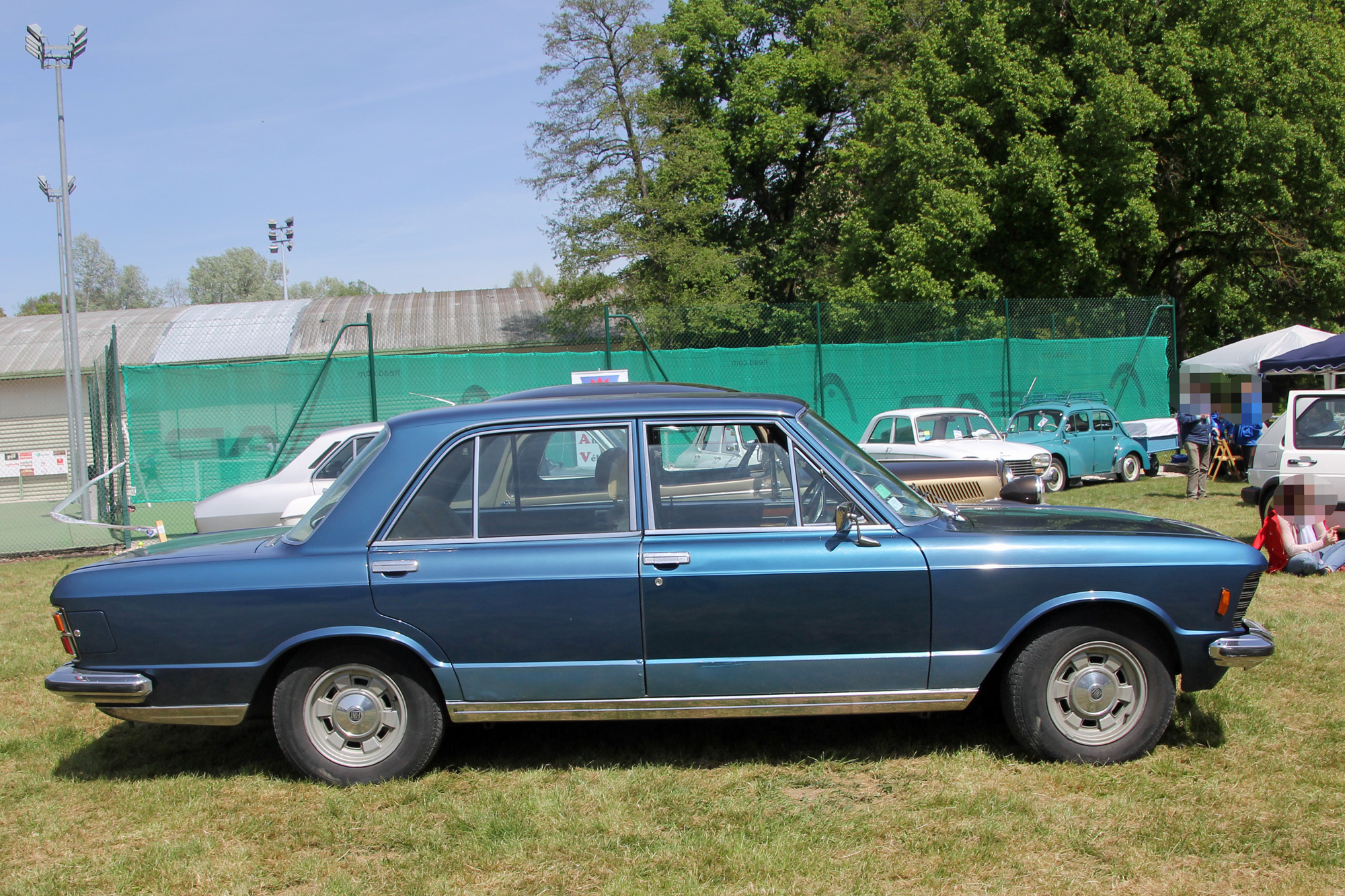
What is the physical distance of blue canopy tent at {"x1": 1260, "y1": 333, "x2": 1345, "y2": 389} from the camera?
14.7 metres

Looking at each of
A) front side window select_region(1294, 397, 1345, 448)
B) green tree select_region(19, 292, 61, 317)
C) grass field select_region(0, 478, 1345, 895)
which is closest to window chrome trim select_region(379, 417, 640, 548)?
grass field select_region(0, 478, 1345, 895)

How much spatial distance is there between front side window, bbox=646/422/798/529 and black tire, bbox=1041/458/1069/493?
40.7 ft

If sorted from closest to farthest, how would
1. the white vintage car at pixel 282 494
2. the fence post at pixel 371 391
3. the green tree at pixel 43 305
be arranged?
the white vintage car at pixel 282 494 < the fence post at pixel 371 391 < the green tree at pixel 43 305

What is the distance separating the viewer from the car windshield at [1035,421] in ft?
54.1

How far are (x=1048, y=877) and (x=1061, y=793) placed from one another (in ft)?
2.27

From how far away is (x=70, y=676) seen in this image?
4.26 m

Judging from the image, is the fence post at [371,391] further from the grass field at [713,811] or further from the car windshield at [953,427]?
the grass field at [713,811]

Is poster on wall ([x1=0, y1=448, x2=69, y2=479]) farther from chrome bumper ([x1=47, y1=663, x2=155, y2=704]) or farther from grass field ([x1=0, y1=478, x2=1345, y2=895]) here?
chrome bumper ([x1=47, y1=663, x2=155, y2=704])

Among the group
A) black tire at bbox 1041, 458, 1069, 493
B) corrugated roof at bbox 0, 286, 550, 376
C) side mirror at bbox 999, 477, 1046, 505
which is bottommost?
black tire at bbox 1041, 458, 1069, 493

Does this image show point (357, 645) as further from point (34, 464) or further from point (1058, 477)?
point (34, 464)

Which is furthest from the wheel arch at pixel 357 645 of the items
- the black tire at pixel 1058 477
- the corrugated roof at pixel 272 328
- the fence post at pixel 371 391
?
the corrugated roof at pixel 272 328

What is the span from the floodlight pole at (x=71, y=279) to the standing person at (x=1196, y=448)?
1576 cm

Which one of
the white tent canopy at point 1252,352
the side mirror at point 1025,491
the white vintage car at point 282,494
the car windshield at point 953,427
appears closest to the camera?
the side mirror at point 1025,491

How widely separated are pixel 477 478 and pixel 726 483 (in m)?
1.11
